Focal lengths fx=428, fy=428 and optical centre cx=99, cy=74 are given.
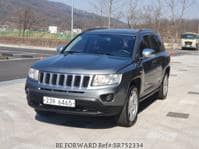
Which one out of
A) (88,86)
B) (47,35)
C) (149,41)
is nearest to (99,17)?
(47,35)

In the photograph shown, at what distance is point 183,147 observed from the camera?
6.25 m

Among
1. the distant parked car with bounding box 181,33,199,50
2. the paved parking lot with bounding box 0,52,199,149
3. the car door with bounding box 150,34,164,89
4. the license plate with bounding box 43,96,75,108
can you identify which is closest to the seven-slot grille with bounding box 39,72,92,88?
the license plate with bounding box 43,96,75,108

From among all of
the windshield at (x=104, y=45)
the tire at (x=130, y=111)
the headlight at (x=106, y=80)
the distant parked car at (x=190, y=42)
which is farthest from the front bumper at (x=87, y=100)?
the distant parked car at (x=190, y=42)

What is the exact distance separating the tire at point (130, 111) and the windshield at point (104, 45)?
0.78m

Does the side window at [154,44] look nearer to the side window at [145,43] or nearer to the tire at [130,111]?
the side window at [145,43]

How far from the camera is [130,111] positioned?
24.3 feet

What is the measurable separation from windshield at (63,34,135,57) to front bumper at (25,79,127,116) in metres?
1.19

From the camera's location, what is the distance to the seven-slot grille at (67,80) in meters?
6.74

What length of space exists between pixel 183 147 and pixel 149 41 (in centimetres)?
338

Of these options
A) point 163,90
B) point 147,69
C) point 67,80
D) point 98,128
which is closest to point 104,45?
point 147,69

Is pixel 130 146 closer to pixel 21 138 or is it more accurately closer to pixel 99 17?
pixel 21 138

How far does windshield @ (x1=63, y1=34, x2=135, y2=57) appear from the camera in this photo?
797 cm

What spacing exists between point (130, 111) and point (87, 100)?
1072 mm

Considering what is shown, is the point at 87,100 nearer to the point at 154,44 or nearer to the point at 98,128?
the point at 98,128
